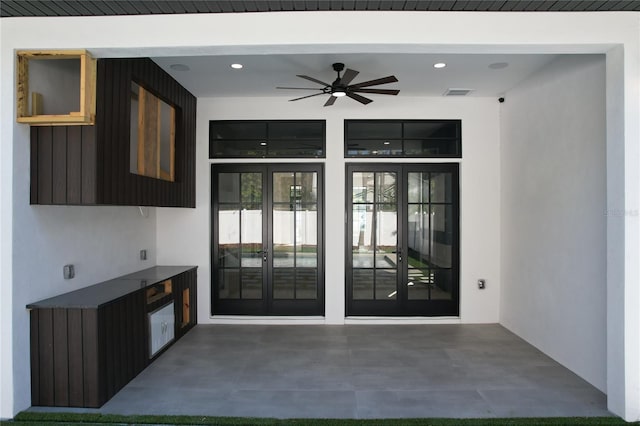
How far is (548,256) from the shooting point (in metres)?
4.07

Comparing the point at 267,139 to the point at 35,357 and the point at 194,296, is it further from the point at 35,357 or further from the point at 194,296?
the point at 35,357

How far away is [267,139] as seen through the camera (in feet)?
17.1

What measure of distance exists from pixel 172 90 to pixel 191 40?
181 cm

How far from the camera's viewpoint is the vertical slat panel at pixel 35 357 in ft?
9.49

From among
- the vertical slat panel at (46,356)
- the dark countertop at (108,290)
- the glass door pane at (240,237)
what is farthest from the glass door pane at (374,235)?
the vertical slat panel at (46,356)

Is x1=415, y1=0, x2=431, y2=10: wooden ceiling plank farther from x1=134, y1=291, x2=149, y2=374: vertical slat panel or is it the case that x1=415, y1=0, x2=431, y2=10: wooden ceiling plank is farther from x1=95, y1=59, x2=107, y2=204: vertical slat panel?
x1=134, y1=291, x2=149, y2=374: vertical slat panel

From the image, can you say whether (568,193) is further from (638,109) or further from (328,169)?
(328,169)

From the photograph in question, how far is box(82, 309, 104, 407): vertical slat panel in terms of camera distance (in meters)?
2.92

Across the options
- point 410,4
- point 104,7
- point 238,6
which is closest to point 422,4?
point 410,4

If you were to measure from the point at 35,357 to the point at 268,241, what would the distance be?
2.89 m

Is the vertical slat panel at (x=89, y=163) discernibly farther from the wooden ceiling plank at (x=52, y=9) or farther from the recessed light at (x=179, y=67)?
the recessed light at (x=179, y=67)

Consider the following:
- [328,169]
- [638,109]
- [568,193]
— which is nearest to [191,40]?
[328,169]

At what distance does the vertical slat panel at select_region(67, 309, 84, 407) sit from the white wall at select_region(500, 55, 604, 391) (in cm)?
451

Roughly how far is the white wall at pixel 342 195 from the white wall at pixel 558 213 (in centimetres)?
21
